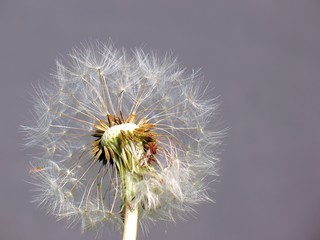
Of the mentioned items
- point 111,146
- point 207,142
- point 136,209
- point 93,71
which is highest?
point 93,71

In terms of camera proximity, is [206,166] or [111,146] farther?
[206,166]

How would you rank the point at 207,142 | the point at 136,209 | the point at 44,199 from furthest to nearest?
the point at 207,142, the point at 44,199, the point at 136,209

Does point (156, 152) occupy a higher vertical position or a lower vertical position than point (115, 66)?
lower

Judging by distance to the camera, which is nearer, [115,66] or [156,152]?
[156,152]

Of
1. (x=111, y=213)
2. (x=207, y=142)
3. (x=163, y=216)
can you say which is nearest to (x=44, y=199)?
(x=111, y=213)

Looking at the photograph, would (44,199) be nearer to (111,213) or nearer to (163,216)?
(111,213)

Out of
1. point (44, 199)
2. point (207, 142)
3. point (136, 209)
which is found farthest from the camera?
point (207, 142)

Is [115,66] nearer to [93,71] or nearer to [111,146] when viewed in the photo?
[93,71]

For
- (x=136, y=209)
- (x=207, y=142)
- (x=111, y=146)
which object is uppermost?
(x=207, y=142)

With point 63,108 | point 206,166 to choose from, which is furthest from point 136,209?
point 63,108
